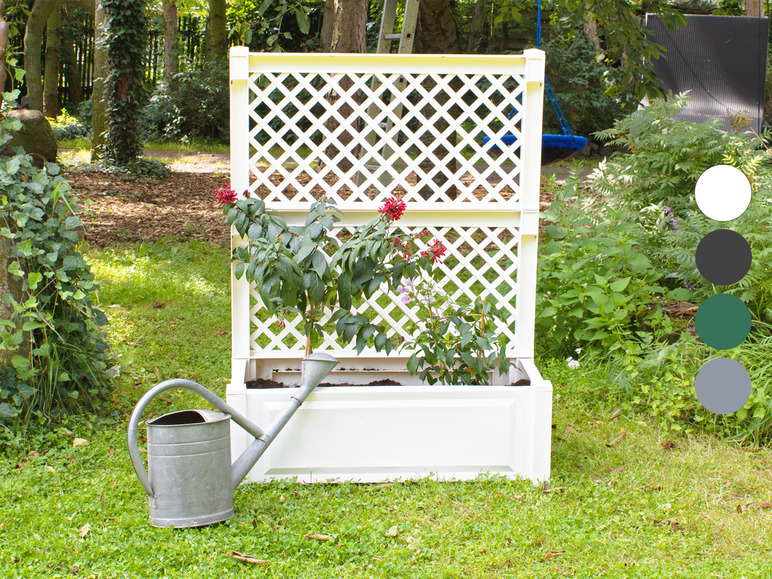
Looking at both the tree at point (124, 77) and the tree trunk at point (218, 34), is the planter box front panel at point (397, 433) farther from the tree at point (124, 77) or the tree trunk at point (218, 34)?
the tree trunk at point (218, 34)

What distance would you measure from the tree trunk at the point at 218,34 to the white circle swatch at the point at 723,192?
13.1 meters

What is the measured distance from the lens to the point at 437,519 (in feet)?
8.73

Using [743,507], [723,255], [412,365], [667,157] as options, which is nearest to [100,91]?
[667,157]

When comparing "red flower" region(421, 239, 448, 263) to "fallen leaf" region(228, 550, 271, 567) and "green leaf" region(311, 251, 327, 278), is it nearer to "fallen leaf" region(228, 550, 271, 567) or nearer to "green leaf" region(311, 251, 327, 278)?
"green leaf" region(311, 251, 327, 278)

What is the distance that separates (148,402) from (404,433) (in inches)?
40.3

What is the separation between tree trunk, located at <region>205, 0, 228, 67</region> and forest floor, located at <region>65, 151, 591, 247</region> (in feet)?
16.6

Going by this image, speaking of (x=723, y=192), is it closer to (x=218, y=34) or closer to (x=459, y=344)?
(x=459, y=344)

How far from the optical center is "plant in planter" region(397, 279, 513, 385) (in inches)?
117

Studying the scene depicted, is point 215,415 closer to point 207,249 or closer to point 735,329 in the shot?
point 735,329

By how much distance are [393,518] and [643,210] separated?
9.57ft

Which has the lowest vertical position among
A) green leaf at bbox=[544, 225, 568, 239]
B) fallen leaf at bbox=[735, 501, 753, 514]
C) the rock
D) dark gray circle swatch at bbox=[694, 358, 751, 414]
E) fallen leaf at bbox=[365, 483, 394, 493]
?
fallen leaf at bbox=[365, 483, 394, 493]

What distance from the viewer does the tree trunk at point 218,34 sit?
14.5 m

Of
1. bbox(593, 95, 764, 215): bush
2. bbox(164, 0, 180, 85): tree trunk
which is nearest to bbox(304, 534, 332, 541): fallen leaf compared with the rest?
bbox(593, 95, 764, 215): bush

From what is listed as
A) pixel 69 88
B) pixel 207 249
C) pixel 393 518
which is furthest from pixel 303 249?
pixel 69 88
